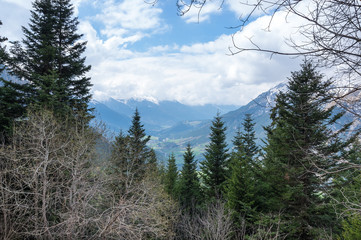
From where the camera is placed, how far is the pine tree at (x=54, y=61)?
15.6 m

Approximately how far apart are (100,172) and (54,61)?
39.8 feet

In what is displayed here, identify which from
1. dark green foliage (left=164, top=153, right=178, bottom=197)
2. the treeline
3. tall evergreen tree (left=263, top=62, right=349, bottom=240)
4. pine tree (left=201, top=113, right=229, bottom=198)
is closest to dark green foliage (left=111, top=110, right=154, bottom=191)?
dark green foliage (left=164, top=153, right=178, bottom=197)

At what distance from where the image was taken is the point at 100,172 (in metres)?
11.5

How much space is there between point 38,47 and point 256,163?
1932 cm

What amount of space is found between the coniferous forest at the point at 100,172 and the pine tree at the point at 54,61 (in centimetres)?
8

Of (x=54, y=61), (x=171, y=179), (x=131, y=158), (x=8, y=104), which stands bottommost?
(x=171, y=179)

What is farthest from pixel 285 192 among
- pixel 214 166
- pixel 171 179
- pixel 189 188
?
pixel 171 179

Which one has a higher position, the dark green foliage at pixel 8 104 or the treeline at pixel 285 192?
the dark green foliage at pixel 8 104

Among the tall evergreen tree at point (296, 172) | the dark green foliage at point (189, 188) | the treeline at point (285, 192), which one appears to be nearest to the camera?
the treeline at point (285, 192)

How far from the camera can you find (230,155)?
24.1m

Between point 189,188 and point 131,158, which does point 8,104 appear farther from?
point 189,188

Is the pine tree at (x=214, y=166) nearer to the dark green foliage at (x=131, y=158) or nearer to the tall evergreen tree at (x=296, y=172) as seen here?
the dark green foliage at (x=131, y=158)

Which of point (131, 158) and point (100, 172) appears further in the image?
point (131, 158)

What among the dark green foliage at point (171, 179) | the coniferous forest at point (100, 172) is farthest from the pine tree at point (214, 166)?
the dark green foliage at point (171, 179)
